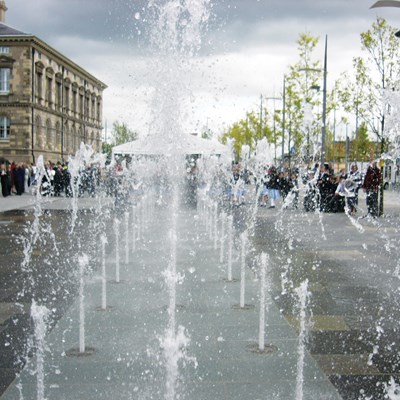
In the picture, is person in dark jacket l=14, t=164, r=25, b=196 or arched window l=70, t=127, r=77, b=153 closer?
person in dark jacket l=14, t=164, r=25, b=196

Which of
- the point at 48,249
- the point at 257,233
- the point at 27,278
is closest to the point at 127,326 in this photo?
the point at 27,278

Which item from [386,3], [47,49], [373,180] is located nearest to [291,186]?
[373,180]

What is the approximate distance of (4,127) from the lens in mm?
54875

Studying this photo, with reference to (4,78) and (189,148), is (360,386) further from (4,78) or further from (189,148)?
(4,78)

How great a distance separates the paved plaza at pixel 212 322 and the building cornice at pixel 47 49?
46.7 metres

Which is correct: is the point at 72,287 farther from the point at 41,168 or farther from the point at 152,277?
the point at 41,168

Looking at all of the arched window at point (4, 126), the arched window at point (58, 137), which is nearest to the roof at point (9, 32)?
the arched window at point (4, 126)

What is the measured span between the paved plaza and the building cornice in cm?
4669

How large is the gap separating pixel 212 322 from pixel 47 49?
191ft

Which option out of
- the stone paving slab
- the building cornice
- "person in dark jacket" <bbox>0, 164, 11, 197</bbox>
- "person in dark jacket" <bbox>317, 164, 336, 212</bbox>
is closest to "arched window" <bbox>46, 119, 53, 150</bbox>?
the building cornice

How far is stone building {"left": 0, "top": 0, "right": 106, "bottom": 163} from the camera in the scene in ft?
178

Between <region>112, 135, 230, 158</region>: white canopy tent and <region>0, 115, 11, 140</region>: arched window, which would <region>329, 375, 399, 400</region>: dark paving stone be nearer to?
<region>112, 135, 230, 158</region>: white canopy tent

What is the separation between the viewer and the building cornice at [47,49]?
54.1m

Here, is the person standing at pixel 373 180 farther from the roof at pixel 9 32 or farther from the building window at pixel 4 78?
the roof at pixel 9 32
